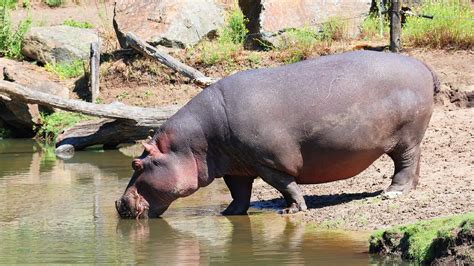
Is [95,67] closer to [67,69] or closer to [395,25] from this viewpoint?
[67,69]

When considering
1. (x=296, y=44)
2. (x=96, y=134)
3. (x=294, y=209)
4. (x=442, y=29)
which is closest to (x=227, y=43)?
(x=296, y=44)

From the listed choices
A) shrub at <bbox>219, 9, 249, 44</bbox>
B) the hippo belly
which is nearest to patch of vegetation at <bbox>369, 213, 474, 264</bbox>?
the hippo belly

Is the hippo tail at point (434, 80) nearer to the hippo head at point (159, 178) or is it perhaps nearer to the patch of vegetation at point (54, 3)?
the hippo head at point (159, 178)

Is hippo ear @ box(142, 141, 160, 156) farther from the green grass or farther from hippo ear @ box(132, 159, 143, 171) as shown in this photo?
the green grass

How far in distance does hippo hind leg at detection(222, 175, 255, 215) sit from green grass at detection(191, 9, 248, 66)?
844 cm

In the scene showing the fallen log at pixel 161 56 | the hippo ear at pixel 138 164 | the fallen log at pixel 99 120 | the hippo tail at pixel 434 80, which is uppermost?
the hippo tail at pixel 434 80

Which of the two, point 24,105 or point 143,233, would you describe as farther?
point 24,105

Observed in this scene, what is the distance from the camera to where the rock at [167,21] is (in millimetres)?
19578

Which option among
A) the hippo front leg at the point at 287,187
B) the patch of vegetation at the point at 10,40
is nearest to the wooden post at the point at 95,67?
the patch of vegetation at the point at 10,40

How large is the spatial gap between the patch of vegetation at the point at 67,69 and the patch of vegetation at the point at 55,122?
191 cm

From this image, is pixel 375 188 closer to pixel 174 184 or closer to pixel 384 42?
pixel 174 184

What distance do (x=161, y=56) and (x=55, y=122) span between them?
225 cm

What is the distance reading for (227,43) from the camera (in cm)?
1908

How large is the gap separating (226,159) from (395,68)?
1.83 m
